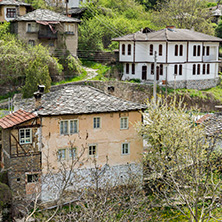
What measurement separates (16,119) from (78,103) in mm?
3645

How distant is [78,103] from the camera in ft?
84.0

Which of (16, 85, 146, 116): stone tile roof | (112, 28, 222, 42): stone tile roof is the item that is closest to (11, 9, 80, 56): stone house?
(112, 28, 222, 42): stone tile roof

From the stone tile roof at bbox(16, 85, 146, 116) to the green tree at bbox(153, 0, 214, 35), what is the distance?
32247 millimetres

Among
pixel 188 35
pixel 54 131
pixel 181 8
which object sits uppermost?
pixel 181 8

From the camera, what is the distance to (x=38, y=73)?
36281 millimetres

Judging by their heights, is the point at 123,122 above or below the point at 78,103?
below

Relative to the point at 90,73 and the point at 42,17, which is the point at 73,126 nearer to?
the point at 90,73

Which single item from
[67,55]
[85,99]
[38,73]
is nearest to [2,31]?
[67,55]

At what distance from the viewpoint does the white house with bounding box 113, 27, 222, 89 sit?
147ft

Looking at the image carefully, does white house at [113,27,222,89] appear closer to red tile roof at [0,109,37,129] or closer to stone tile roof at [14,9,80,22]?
stone tile roof at [14,9,80,22]

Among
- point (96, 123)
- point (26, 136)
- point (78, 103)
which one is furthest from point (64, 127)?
point (26, 136)

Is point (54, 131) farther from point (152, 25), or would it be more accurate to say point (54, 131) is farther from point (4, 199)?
point (152, 25)

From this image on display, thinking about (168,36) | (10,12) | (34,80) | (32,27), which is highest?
(10,12)

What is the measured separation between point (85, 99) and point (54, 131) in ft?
9.70
